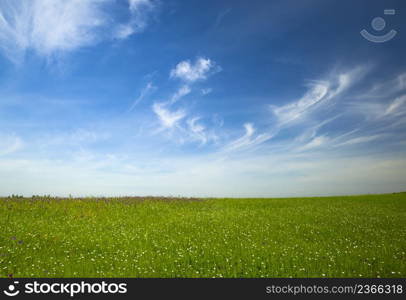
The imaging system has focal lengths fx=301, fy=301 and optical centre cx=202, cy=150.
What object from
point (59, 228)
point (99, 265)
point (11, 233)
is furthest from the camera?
point (59, 228)

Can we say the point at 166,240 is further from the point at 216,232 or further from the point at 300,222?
→ the point at 300,222

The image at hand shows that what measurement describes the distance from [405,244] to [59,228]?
17930 mm

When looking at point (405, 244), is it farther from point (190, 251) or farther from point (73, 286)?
point (73, 286)

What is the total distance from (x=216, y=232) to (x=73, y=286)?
9361mm

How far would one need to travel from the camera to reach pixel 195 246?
507 inches

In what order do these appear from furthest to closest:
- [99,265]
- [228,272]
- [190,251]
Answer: [190,251] < [99,265] < [228,272]

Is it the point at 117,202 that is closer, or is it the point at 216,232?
the point at 216,232

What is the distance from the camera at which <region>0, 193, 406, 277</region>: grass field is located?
33.0 feet

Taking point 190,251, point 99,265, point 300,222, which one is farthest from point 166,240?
point 300,222

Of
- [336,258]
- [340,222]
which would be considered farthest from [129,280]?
[340,222]

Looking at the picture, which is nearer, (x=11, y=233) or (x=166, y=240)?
(x=166, y=240)

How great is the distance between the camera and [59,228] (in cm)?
1725

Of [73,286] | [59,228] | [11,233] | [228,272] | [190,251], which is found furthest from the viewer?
[59,228]

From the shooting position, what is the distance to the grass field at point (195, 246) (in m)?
10.1
